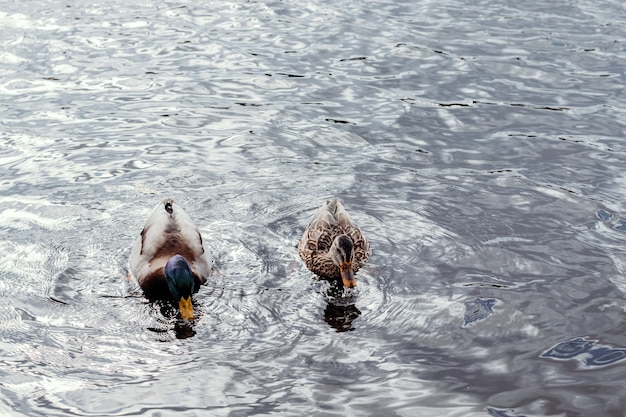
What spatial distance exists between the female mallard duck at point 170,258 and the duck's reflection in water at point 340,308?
1129 millimetres

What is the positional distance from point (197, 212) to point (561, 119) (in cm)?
514

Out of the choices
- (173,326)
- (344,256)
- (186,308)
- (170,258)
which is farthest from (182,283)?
(344,256)

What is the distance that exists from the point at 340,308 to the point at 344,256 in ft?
1.76

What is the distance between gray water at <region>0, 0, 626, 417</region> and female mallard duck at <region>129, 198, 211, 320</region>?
0.14 metres

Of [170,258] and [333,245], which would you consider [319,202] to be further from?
[170,258]

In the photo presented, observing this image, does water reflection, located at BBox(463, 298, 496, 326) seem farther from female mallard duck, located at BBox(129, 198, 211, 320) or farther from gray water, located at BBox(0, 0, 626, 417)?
female mallard duck, located at BBox(129, 198, 211, 320)

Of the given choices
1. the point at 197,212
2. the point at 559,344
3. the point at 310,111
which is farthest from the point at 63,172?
the point at 559,344

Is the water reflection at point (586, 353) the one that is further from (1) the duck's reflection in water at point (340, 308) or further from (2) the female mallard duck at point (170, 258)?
(2) the female mallard duck at point (170, 258)

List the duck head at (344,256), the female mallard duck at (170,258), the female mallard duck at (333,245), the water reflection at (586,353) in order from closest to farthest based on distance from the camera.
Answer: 1. the water reflection at (586,353)
2. the female mallard duck at (170,258)
3. the duck head at (344,256)
4. the female mallard duck at (333,245)

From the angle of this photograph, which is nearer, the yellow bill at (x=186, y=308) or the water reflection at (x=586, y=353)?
the water reflection at (x=586, y=353)

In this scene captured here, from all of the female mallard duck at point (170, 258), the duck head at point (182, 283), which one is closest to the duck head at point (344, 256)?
the female mallard duck at point (170, 258)

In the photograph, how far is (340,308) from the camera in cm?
753

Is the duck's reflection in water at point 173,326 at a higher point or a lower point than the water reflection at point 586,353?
lower

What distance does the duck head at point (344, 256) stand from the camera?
777 centimetres
